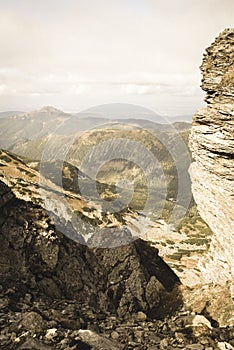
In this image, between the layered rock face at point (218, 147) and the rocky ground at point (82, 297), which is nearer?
the rocky ground at point (82, 297)

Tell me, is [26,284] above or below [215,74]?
below

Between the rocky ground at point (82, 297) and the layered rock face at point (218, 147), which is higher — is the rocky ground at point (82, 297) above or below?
below

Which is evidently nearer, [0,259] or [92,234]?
[0,259]

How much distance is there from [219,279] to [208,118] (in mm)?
18402

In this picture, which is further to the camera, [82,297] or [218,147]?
[82,297]

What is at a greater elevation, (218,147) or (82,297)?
(218,147)

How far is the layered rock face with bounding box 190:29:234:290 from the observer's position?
927 inches

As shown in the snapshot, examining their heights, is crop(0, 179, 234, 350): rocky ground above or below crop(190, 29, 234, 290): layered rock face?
below

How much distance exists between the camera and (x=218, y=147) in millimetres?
23734

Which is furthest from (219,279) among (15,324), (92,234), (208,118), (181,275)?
(15,324)

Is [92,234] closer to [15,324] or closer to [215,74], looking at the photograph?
[15,324]

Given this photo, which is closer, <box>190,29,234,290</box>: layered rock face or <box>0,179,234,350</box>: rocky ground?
<box>0,179,234,350</box>: rocky ground

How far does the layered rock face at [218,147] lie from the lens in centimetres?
2355

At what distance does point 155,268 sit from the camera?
3909 cm
